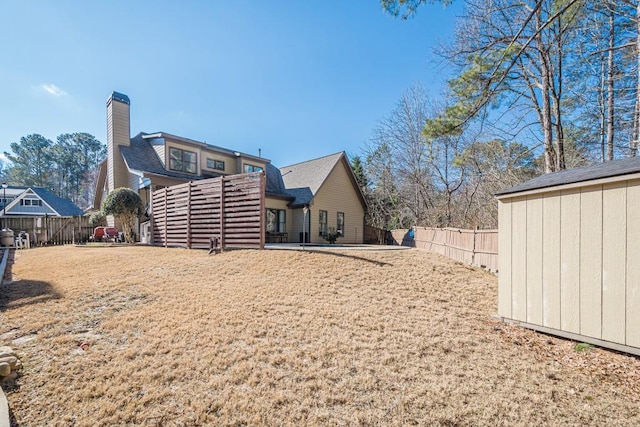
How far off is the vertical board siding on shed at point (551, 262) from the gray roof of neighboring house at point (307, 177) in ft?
42.4

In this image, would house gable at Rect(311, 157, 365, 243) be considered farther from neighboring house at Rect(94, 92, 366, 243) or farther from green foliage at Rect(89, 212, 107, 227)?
green foliage at Rect(89, 212, 107, 227)

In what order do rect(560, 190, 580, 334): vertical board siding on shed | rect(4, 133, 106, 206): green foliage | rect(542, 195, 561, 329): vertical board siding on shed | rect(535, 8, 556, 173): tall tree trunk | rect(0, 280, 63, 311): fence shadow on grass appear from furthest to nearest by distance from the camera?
rect(4, 133, 106, 206): green foliage < rect(535, 8, 556, 173): tall tree trunk < rect(0, 280, 63, 311): fence shadow on grass < rect(542, 195, 561, 329): vertical board siding on shed < rect(560, 190, 580, 334): vertical board siding on shed

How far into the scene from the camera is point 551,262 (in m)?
4.35

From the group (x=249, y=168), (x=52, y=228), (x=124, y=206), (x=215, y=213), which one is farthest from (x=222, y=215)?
(x=52, y=228)

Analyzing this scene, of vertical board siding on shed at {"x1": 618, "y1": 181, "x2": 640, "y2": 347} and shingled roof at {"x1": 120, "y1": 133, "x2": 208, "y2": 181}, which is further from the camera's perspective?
shingled roof at {"x1": 120, "y1": 133, "x2": 208, "y2": 181}

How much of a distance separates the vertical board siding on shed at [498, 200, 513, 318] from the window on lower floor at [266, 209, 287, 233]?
1339cm

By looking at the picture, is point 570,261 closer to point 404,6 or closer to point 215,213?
point 404,6

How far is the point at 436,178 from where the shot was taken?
1923 cm

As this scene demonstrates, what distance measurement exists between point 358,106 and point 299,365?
58.8 feet

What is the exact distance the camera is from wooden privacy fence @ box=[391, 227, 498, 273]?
8.65m

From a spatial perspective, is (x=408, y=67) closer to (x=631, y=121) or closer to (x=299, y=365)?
(x=631, y=121)

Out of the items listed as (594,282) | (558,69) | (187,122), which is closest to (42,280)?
(594,282)

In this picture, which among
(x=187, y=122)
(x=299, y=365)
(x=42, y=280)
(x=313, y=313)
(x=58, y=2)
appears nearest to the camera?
(x=299, y=365)

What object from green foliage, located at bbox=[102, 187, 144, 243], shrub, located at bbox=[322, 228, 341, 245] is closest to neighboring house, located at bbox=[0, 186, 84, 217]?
green foliage, located at bbox=[102, 187, 144, 243]
